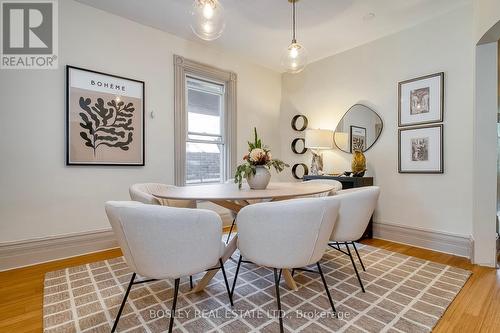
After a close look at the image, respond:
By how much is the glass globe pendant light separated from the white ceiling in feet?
2.94

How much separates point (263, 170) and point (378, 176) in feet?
6.88

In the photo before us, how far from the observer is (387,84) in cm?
324

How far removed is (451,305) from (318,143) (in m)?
2.34

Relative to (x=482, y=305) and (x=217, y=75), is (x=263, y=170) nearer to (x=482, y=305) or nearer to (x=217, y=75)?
(x=482, y=305)

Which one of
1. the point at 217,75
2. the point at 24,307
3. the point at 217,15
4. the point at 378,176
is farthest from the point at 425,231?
the point at 24,307

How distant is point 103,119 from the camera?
2.78 meters

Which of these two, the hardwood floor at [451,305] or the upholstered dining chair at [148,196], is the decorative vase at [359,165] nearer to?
the hardwood floor at [451,305]

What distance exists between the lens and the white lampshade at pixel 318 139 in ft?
11.8

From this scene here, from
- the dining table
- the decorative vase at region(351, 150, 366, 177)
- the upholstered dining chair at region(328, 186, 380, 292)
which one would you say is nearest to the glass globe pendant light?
the dining table

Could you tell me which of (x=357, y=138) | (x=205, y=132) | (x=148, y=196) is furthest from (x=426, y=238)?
(x=205, y=132)

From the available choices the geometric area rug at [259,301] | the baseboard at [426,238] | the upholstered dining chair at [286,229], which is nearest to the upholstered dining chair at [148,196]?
the geometric area rug at [259,301]

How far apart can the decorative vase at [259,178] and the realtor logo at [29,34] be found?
2.35 m

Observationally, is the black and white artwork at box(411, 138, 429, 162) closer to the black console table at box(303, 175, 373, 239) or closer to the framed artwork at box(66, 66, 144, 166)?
the black console table at box(303, 175, 373, 239)

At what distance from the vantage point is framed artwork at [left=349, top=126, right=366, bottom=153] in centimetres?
348
